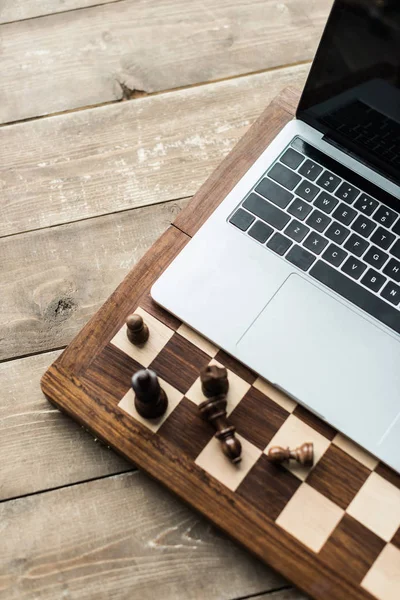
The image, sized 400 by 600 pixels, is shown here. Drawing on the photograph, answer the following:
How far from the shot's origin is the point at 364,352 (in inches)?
31.4

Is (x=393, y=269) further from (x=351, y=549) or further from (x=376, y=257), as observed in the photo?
(x=351, y=549)

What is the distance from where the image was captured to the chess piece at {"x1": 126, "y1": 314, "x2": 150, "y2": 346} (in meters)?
0.78

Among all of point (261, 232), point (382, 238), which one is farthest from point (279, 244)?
point (382, 238)

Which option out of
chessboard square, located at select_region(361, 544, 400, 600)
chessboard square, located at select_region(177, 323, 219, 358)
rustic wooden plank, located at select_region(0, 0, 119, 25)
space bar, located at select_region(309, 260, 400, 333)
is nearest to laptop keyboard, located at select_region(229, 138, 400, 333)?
space bar, located at select_region(309, 260, 400, 333)

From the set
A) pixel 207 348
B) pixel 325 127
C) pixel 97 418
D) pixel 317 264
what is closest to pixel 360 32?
pixel 325 127

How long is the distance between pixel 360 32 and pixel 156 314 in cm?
41

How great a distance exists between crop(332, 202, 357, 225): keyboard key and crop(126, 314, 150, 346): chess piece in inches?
11.1

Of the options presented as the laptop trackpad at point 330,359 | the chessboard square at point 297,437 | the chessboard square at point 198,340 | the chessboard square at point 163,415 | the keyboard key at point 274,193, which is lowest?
the chessboard square at point 163,415

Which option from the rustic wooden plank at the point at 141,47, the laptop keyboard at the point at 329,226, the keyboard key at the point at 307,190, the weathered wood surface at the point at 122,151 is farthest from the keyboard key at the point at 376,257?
the rustic wooden plank at the point at 141,47

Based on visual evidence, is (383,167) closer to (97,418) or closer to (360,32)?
(360,32)

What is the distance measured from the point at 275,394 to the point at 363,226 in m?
0.24

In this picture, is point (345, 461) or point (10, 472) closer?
point (345, 461)

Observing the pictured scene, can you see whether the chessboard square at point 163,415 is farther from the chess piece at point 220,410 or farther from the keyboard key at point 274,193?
the keyboard key at point 274,193

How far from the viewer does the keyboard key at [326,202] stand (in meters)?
0.84
